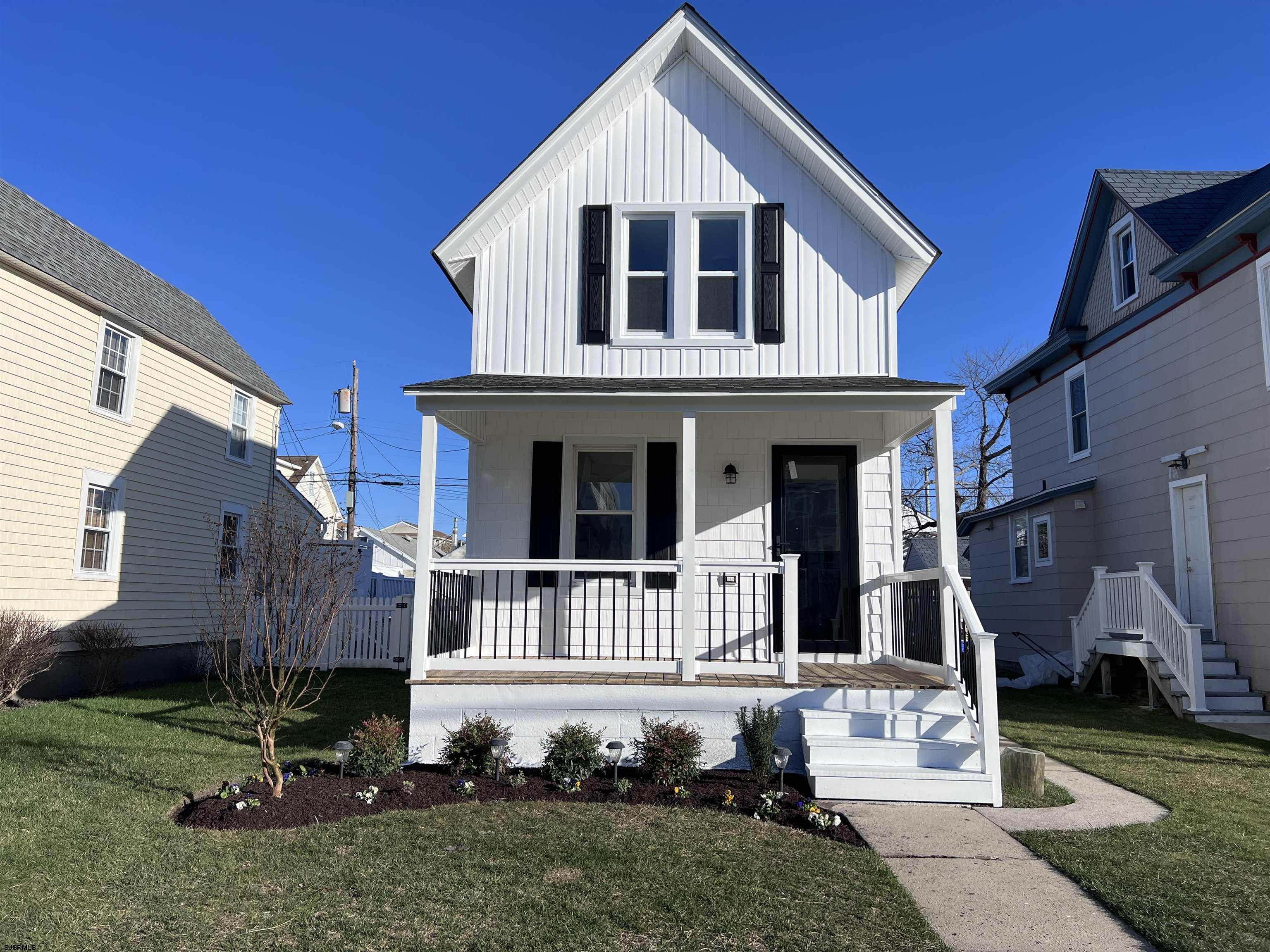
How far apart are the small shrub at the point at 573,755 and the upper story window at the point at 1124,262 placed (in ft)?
39.7

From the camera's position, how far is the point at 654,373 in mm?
9000

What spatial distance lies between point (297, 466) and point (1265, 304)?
3335 cm

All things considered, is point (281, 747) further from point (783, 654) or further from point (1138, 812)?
point (1138, 812)

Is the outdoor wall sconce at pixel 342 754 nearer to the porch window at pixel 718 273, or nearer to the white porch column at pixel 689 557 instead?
the white porch column at pixel 689 557

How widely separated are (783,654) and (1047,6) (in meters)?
10.6

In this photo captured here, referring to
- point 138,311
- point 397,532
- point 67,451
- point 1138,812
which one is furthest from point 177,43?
point 397,532

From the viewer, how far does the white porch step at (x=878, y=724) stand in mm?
6949

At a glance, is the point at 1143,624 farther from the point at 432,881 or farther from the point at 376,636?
the point at 376,636

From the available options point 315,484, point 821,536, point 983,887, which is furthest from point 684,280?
point 315,484

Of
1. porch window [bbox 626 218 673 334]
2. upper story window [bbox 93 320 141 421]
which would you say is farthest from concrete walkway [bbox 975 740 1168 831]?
upper story window [bbox 93 320 141 421]

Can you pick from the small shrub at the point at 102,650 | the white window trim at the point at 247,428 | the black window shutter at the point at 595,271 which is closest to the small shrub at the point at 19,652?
the small shrub at the point at 102,650

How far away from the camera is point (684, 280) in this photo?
9.16 meters

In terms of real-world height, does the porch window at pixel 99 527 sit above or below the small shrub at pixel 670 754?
above

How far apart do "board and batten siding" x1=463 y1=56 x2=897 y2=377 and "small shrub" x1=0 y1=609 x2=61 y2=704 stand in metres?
7.09
